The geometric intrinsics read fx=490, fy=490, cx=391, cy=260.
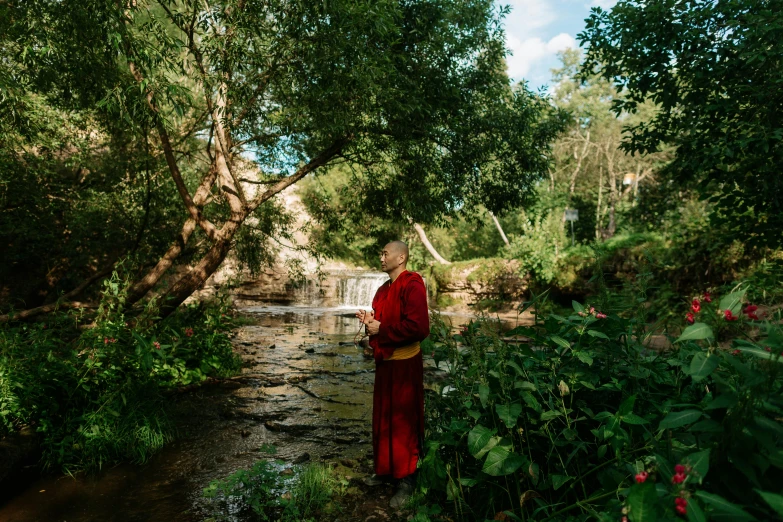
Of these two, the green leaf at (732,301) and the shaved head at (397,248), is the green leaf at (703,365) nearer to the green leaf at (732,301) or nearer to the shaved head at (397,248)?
the green leaf at (732,301)

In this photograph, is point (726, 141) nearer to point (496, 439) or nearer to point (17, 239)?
point (496, 439)

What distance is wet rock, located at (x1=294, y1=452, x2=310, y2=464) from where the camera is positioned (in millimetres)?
4832

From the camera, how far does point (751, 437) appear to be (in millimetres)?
1637

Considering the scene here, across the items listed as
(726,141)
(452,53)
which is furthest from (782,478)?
(452,53)

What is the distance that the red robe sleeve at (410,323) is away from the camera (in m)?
3.96

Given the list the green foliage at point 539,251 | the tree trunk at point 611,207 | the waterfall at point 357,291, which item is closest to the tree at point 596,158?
the tree trunk at point 611,207

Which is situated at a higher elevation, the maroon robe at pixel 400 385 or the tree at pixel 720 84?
the tree at pixel 720 84

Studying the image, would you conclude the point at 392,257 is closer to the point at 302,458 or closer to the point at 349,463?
the point at 349,463

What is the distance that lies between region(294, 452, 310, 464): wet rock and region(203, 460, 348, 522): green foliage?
1.87ft

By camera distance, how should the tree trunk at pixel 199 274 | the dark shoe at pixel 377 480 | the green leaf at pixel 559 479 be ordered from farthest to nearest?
the tree trunk at pixel 199 274
the dark shoe at pixel 377 480
the green leaf at pixel 559 479

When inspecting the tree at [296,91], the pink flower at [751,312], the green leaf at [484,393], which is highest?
the tree at [296,91]

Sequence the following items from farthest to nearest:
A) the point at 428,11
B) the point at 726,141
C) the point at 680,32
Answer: the point at 428,11 → the point at 680,32 → the point at 726,141

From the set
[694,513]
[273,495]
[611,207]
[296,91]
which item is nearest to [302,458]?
[273,495]

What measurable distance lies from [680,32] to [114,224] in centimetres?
1018
